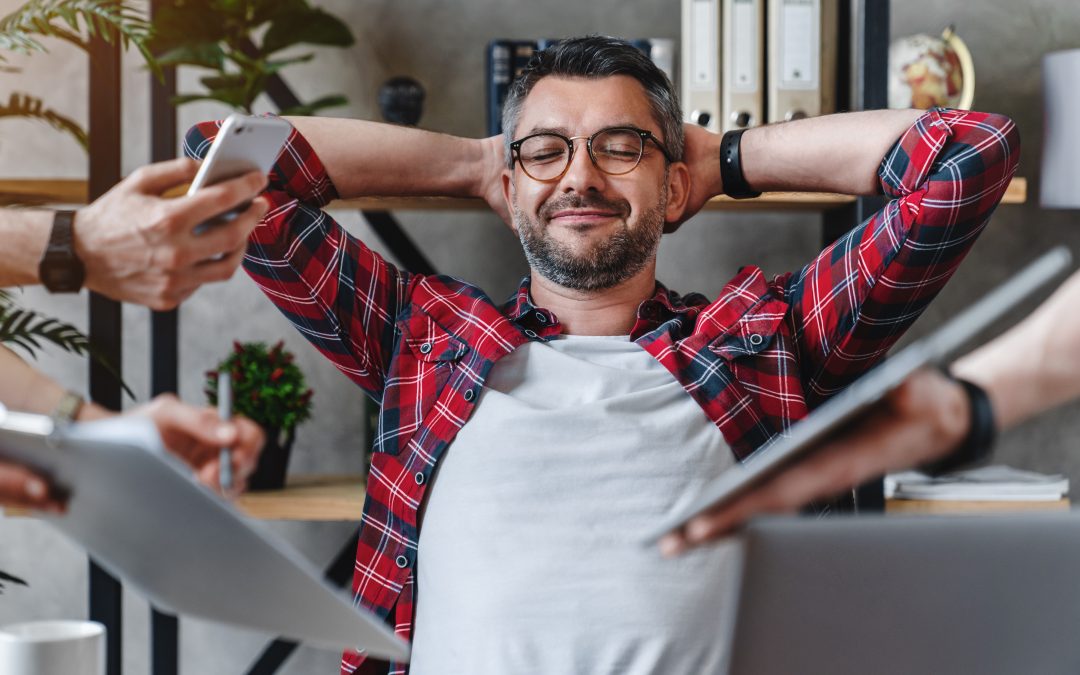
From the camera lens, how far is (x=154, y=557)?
641 mm

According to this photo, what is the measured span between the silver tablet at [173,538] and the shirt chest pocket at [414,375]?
625 millimetres

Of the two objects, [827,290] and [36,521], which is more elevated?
[827,290]

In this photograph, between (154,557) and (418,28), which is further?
(418,28)

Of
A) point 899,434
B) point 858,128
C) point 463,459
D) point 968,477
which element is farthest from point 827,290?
point 899,434

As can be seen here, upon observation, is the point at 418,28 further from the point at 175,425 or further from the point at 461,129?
the point at 175,425

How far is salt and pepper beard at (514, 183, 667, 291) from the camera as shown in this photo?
1345 millimetres

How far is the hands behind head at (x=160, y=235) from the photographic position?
2.56ft

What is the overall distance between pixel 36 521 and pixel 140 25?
115 centimetres

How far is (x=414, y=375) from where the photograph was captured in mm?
1334

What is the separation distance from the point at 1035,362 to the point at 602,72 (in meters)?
0.86

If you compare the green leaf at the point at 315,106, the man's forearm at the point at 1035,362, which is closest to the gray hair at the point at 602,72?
the green leaf at the point at 315,106

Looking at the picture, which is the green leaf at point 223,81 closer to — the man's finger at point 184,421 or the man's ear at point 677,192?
the man's ear at point 677,192

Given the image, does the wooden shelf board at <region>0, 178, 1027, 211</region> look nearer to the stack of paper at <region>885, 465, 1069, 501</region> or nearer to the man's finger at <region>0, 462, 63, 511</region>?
the stack of paper at <region>885, 465, 1069, 501</region>

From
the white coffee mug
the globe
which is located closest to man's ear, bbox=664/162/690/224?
the globe
